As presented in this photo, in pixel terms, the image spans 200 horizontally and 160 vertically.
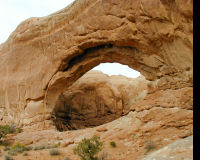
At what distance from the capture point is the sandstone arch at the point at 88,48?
30.8 feet

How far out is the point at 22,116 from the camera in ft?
51.9

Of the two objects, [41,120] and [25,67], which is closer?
[41,120]

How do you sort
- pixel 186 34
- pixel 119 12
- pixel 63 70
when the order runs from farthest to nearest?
pixel 63 70, pixel 119 12, pixel 186 34

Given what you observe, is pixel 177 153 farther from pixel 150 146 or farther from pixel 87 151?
pixel 87 151

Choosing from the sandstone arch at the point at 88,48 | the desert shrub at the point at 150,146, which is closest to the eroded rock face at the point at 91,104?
the sandstone arch at the point at 88,48

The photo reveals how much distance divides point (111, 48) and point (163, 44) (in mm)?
3316

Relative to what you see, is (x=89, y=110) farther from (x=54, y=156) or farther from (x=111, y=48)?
(x=54, y=156)

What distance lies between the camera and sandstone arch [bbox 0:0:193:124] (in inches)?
369

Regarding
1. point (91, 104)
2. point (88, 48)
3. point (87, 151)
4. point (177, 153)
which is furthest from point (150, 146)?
point (91, 104)

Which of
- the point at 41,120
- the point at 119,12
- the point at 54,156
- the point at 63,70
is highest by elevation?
the point at 119,12

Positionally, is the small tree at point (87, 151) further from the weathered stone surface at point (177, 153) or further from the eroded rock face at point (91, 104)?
the eroded rock face at point (91, 104)

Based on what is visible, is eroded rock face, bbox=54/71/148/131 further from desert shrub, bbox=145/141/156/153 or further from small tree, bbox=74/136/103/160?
desert shrub, bbox=145/141/156/153

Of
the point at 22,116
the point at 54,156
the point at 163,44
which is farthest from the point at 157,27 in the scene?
the point at 22,116

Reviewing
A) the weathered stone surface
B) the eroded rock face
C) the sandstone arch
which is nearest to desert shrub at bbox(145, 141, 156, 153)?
the weathered stone surface
